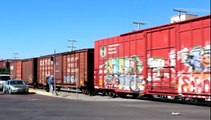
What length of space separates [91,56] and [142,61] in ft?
30.6

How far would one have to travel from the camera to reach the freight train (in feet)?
62.8

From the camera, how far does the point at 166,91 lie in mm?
21281

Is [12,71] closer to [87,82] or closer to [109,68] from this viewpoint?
[87,82]

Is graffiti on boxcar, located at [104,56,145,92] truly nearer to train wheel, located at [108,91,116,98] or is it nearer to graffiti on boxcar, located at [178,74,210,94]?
train wheel, located at [108,91,116,98]

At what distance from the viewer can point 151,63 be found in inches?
895

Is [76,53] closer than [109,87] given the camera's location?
No

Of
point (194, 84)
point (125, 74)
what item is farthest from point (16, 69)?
point (194, 84)

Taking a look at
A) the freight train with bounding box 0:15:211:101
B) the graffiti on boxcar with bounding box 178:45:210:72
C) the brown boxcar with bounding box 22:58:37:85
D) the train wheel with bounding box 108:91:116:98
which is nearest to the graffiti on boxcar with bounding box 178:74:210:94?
the freight train with bounding box 0:15:211:101

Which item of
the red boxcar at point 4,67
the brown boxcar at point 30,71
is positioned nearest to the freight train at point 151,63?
the brown boxcar at point 30,71

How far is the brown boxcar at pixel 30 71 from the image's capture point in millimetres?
45850

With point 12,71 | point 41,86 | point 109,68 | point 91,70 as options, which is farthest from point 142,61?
point 12,71

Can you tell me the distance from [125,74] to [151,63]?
11.4ft

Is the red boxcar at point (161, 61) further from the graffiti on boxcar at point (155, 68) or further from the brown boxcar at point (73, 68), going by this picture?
the brown boxcar at point (73, 68)

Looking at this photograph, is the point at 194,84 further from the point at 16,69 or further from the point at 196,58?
the point at 16,69
